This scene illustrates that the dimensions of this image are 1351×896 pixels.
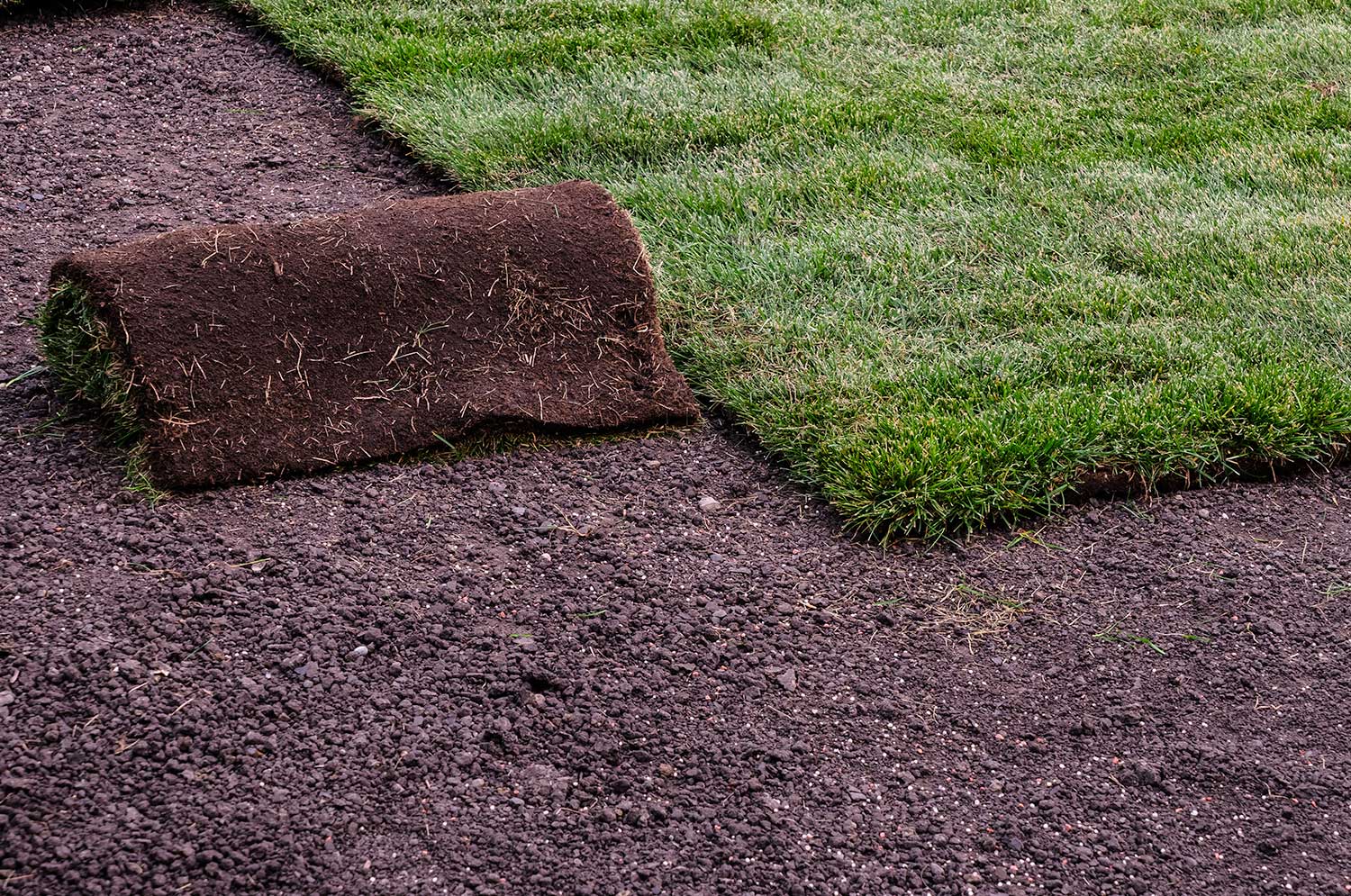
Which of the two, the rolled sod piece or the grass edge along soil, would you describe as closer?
the rolled sod piece

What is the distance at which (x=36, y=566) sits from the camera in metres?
3.10

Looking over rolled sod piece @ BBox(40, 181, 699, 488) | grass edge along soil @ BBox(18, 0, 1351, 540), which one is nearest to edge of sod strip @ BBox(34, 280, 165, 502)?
rolled sod piece @ BBox(40, 181, 699, 488)

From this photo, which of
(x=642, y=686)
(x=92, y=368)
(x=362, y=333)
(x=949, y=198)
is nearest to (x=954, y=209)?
(x=949, y=198)

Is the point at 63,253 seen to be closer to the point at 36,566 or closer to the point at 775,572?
the point at 36,566

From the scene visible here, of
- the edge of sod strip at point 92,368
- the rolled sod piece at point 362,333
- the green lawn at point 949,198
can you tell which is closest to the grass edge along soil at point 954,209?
the green lawn at point 949,198

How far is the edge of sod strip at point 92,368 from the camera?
11.2 feet

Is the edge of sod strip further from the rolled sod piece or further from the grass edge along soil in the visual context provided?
the grass edge along soil

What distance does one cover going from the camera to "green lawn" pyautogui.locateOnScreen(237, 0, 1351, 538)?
372cm

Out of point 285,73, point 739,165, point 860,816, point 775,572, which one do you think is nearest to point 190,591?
point 775,572

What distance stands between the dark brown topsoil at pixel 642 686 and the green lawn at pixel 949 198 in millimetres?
252

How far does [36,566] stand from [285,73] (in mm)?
3521

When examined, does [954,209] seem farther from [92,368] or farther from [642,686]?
[92,368]

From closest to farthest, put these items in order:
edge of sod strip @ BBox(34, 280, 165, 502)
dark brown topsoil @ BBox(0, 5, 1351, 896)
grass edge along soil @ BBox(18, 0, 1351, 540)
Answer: dark brown topsoil @ BBox(0, 5, 1351, 896)
edge of sod strip @ BBox(34, 280, 165, 502)
grass edge along soil @ BBox(18, 0, 1351, 540)

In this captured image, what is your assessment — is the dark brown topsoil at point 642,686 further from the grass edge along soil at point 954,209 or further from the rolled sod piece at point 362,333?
the grass edge along soil at point 954,209
